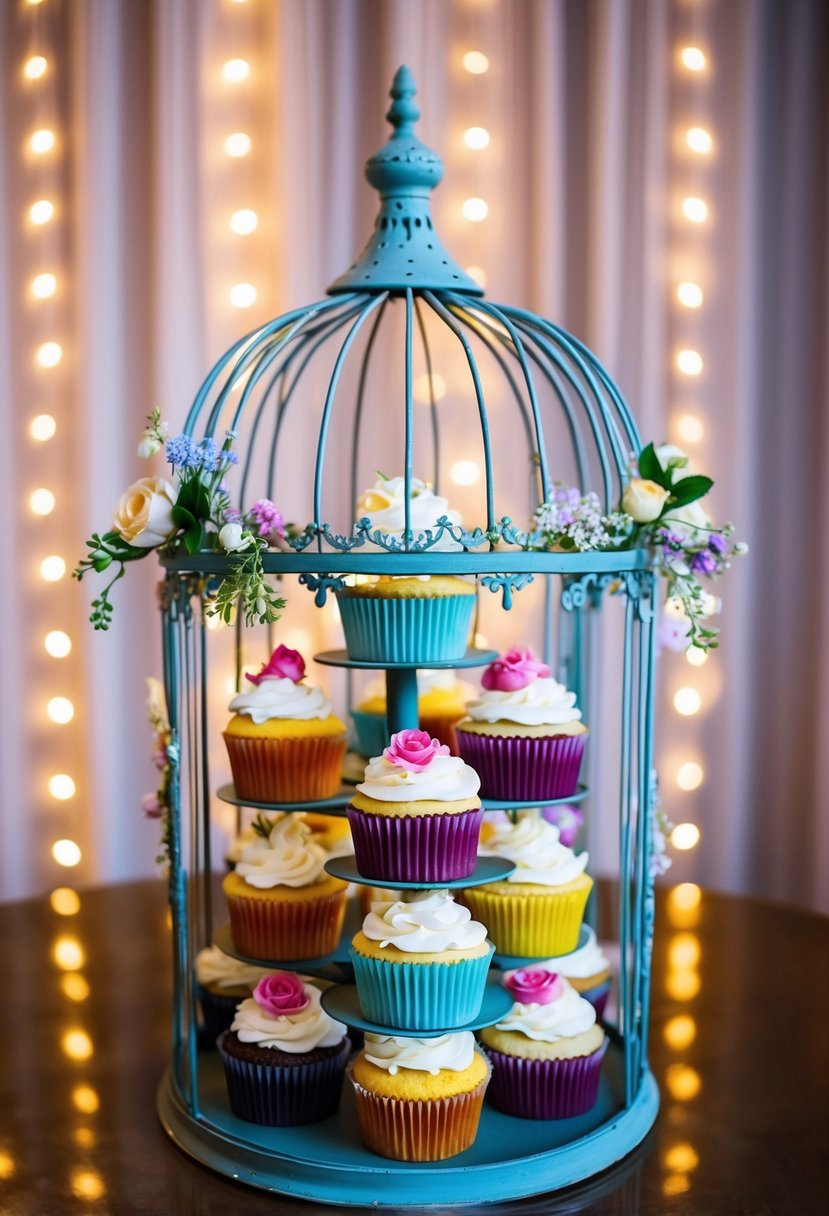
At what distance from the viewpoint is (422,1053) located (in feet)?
5.16

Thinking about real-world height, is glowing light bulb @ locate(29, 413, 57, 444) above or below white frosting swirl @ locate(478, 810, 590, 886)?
above

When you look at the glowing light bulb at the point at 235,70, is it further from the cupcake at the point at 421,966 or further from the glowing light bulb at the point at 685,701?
the cupcake at the point at 421,966

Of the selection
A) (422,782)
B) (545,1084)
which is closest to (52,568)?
(422,782)

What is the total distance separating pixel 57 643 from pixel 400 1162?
1977 mm

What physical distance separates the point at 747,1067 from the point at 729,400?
70.3 inches

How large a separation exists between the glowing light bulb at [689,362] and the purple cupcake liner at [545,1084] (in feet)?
6.31

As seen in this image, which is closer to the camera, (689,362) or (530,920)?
(530,920)

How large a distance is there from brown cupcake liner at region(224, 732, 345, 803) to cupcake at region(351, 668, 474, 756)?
0.19 meters

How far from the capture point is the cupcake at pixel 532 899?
175 cm

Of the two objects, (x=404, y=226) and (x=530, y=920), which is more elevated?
(x=404, y=226)

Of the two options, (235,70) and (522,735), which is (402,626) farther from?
(235,70)

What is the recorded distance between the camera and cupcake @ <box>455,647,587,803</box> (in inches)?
67.2

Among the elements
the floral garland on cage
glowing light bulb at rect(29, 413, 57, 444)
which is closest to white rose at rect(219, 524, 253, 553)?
the floral garland on cage

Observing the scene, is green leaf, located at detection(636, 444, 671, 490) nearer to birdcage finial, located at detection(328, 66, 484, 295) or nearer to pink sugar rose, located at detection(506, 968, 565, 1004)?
birdcage finial, located at detection(328, 66, 484, 295)
